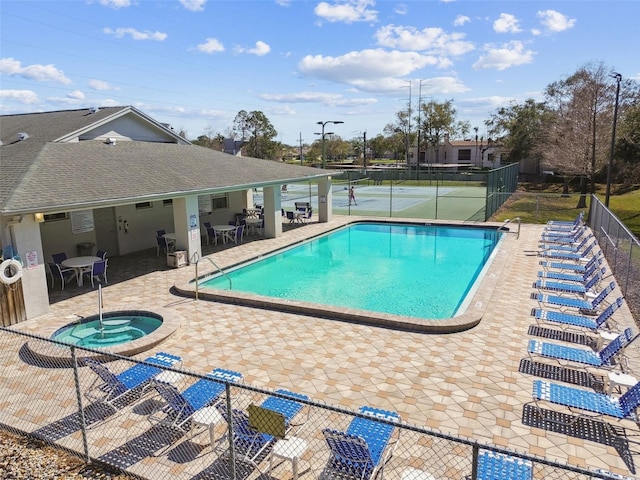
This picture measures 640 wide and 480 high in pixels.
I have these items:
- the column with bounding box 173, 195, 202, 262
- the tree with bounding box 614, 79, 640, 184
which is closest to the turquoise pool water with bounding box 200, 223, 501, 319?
the column with bounding box 173, 195, 202, 262

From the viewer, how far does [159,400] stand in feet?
23.2

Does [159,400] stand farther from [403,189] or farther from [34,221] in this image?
[403,189]

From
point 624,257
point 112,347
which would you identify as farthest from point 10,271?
point 624,257

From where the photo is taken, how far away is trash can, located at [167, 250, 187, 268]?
601 inches

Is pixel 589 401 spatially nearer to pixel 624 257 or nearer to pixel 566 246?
pixel 624 257

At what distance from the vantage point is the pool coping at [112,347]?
8.45 meters

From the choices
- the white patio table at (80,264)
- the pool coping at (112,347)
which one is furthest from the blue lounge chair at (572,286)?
the white patio table at (80,264)

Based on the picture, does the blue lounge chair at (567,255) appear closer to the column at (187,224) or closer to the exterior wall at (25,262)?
the column at (187,224)

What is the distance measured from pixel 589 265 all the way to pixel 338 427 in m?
10.1

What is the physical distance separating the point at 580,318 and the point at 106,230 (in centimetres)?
1539

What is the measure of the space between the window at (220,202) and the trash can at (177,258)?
6872 millimetres

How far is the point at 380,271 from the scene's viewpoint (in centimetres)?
1666

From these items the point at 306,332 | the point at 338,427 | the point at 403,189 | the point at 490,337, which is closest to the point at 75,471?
the point at 338,427

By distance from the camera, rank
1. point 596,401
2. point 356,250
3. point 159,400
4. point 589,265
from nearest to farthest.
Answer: point 596,401 → point 159,400 → point 589,265 → point 356,250
